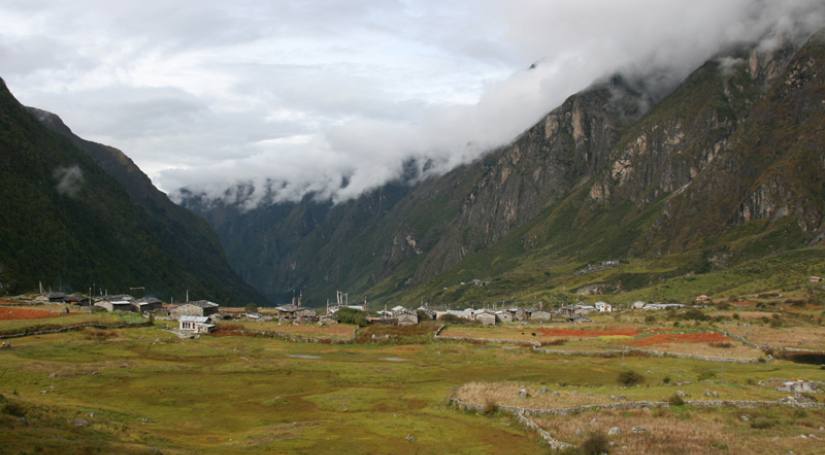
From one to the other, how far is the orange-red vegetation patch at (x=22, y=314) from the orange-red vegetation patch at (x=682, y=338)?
9806cm

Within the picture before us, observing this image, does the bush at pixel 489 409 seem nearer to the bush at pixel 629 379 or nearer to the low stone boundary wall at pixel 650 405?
the low stone boundary wall at pixel 650 405

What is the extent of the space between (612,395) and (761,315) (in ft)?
341

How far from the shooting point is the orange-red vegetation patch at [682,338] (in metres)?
123

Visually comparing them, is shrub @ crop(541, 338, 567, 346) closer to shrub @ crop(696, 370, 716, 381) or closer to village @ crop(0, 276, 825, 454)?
village @ crop(0, 276, 825, 454)

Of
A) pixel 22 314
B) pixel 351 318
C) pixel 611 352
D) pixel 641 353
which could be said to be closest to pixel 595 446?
pixel 641 353

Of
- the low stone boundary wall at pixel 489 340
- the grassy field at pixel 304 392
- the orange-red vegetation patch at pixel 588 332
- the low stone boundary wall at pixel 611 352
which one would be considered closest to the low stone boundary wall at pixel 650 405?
the grassy field at pixel 304 392

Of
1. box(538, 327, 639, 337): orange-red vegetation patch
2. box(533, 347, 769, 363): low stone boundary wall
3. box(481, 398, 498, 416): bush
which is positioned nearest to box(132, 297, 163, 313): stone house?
box(538, 327, 639, 337): orange-red vegetation patch

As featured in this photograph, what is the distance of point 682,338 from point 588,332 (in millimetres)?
25370

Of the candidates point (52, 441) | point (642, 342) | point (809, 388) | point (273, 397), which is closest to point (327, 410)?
point (273, 397)

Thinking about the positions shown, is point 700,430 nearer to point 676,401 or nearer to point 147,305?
point 676,401

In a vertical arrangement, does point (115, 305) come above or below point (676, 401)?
above

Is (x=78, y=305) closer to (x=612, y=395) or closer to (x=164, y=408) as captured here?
(x=164, y=408)

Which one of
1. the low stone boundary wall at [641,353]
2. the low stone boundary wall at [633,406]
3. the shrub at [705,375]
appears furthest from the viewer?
the low stone boundary wall at [641,353]

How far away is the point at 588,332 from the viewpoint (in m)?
151
